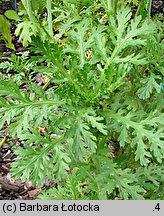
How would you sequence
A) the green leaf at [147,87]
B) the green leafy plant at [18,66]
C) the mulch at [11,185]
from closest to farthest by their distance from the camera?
the green leaf at [147,87], the green leafy plant at [18,66], the mulch at [11,185]

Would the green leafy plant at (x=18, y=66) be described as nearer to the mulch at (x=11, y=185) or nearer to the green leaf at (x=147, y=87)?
the green leaf at (x=147, y=87)

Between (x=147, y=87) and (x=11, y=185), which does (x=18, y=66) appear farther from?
(x=11, y=185)

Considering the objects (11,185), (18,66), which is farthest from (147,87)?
(11,185)

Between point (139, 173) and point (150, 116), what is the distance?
0.29m

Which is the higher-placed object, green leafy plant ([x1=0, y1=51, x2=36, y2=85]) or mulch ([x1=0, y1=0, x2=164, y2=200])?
green leafy plant ([x1=0, y1=51, x2=36, y2=85])

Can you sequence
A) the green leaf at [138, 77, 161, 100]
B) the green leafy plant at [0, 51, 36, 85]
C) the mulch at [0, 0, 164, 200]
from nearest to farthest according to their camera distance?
the green leaf at [138, 77, 161, 100]
the green leafy plant at [0, 51, 36, 85]
the mulch at [0, 0, 164, 200]

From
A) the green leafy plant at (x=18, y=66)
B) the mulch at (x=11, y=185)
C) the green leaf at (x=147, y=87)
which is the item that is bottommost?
the mulch at (x=11, y=185)

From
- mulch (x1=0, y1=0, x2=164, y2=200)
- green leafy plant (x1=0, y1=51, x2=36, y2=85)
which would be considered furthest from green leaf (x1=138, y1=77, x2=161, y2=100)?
mulch (x1=0, y1=0, x2=164, y2=200)

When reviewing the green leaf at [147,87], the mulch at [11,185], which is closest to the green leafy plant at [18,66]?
the green leaf at [147,87]

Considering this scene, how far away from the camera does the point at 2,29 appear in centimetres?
282

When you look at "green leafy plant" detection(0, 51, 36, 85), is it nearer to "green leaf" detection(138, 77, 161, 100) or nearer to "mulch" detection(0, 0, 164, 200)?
"green leaf" detection(138, 77, 161, 100)

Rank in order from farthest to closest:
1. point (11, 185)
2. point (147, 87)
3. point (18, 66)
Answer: point (11, 185)
point (18, 66)
point (147, 87)
